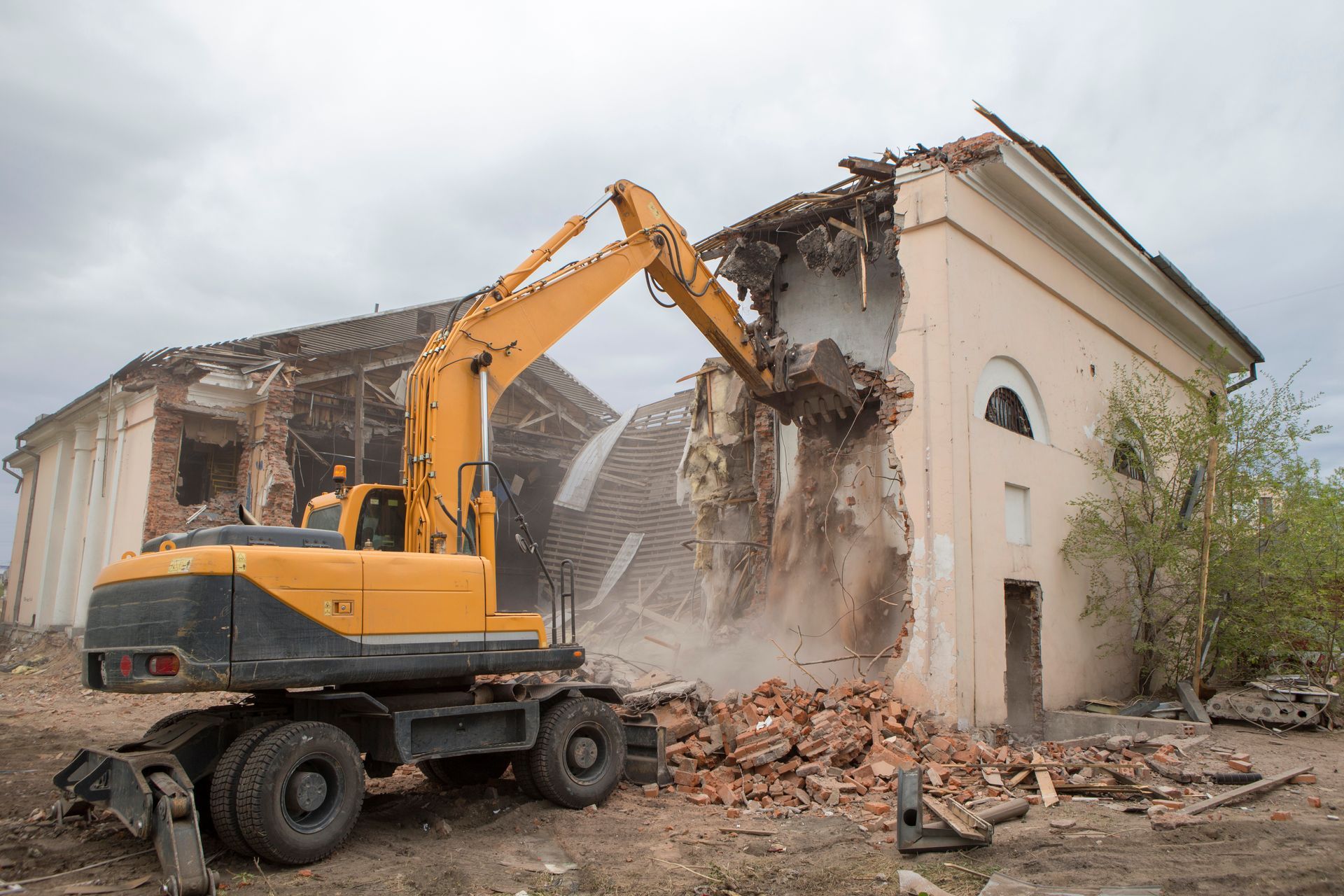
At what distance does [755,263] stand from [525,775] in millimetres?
7468

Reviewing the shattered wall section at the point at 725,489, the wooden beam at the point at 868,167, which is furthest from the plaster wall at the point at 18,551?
the wooden beam at the point at 868,167

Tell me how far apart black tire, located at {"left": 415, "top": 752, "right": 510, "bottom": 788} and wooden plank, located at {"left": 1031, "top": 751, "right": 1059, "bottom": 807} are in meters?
4.15

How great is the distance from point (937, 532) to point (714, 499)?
432cm

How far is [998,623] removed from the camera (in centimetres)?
933

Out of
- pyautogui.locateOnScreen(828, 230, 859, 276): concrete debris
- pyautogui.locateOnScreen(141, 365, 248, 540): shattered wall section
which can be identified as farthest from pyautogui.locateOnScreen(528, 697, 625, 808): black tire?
pyautogui.locateOnScreen(141, 365, 248, 540): shattered wall section

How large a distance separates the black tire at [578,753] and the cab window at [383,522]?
174 centimetres

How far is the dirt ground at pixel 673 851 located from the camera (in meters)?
4.82

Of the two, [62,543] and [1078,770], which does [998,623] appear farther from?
[62,543]

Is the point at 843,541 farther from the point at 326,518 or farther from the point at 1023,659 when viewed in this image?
the point at 326,518

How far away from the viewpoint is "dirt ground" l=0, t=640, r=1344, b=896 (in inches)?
190

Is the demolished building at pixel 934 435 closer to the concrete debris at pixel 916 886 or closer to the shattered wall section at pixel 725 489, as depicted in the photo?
the shattered wall section at pixel 725 489

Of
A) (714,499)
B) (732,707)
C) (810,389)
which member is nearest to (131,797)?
(732,707)

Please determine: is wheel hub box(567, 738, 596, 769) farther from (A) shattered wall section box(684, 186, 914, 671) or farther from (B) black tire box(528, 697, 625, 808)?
(A) shattered wall section box(684, 186, 914, 671)

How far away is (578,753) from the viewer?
683 centimetres
